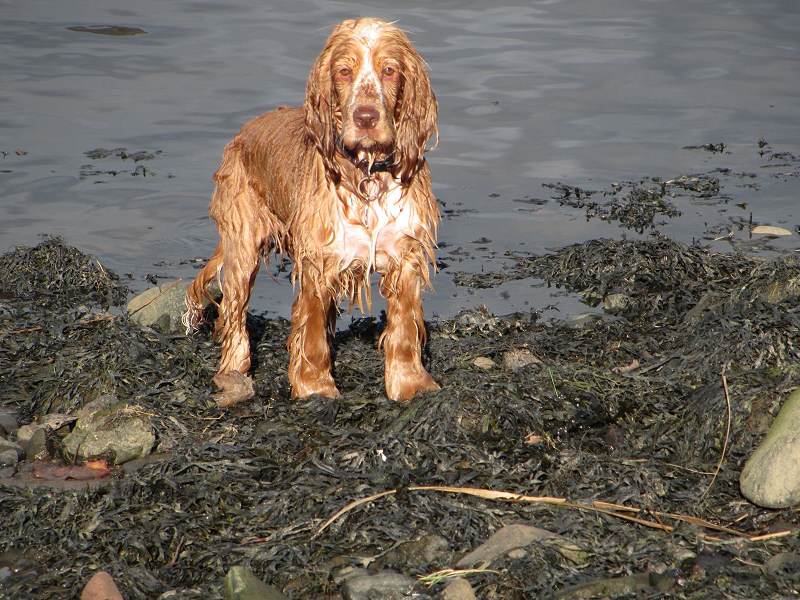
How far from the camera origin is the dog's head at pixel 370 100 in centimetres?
566

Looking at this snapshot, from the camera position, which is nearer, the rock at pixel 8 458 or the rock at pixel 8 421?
the rock at pixel 8 458

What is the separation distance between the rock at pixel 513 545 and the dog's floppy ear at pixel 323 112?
2172 mm

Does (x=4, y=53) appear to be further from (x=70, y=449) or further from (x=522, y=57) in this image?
(x=70, y=449)

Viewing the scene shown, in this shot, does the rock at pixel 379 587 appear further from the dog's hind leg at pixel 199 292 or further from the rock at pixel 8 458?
the dog's hind leg at pixel 199 292

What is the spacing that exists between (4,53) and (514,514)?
13351mm

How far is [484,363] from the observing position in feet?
22.5

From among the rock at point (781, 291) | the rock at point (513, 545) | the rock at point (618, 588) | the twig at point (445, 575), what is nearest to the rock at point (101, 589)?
the twig at point (445, 575)

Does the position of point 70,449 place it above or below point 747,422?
below

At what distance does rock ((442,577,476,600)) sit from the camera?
4297 mm

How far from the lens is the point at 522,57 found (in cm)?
1555

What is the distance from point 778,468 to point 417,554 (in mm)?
1551

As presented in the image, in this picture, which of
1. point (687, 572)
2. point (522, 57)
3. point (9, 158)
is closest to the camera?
point (687, 572)

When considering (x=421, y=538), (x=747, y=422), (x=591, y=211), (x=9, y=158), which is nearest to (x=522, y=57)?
(x=591, y=211)

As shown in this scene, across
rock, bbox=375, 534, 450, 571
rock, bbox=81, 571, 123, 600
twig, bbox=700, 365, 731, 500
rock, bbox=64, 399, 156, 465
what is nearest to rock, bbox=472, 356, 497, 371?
twig, bbox=700, 365, 731, 500
